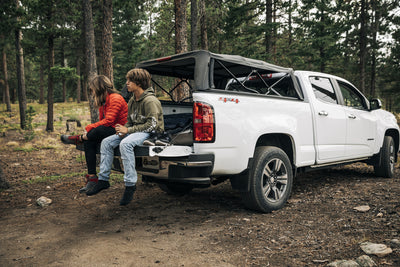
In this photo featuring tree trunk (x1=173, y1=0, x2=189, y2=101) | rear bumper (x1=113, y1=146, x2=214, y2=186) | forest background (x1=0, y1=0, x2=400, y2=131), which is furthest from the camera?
forest background (x1=0, y1=0, x2=400, y2=131)

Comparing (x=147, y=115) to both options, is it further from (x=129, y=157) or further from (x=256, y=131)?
(x=256, y=131)

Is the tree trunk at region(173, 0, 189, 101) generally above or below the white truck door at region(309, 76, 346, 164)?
above

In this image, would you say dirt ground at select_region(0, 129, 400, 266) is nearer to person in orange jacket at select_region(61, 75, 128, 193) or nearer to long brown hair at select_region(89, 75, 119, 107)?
person in orange jacket at select_region(61, 75, 128, 193)

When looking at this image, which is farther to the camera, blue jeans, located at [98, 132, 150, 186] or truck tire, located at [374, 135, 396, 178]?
truck tire, located at [374, 135, 396, 178]

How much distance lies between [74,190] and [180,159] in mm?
3436

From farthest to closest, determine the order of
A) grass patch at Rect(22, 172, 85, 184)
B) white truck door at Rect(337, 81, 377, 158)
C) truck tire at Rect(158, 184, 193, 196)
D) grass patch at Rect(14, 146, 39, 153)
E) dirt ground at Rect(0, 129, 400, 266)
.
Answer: grass patch at Rect(14, 146, 39, 153) → grass patch at Rect(22, 172, 85, 184) → white truck door at Rect(337, 81, 377, 158) → truck tire at Rect(158, 184, 193, 196) → dirt ground at Rect(0, 129, 400, 266)

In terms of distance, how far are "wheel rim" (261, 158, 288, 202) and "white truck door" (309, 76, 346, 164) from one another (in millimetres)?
835

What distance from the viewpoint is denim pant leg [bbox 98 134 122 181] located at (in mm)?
3648

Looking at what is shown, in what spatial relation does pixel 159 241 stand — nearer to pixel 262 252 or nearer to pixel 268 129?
pixel 262 252

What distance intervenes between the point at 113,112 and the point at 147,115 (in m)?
0.57

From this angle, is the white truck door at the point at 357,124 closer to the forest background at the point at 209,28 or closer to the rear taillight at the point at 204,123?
the rear taillight at the point at 204,123

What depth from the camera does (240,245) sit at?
3027 mm

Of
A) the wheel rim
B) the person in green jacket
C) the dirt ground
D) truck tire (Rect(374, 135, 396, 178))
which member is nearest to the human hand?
the person in green jacket

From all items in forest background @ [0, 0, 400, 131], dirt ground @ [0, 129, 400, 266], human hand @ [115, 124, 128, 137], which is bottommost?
dirt ground @ [0, 129, 400, 266]
